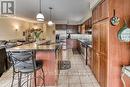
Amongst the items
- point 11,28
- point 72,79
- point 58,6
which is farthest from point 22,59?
point 11,28

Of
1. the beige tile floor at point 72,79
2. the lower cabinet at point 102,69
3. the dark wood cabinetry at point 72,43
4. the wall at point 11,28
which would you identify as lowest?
the beige tile floor at point 72,79

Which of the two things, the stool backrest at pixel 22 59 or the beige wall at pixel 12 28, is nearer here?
the stool backrest at pixel 22 59

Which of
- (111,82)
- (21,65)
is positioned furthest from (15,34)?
(111,82)

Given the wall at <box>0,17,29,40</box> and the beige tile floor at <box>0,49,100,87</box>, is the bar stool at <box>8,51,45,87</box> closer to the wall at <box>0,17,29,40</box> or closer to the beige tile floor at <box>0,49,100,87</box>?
the beige tile floor at <box>0,49,100,87</box>

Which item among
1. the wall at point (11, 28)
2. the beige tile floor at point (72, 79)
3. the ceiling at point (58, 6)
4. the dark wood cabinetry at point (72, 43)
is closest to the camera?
the beige tile floor at point (72, 79)

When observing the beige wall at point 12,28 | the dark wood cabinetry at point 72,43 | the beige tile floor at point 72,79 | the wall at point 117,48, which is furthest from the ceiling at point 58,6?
the dark wood cabinetry at point 72,43

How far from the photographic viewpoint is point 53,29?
1574 centimetres

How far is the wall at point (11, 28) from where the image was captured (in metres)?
10.8

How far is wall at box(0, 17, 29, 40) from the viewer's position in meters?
10.8

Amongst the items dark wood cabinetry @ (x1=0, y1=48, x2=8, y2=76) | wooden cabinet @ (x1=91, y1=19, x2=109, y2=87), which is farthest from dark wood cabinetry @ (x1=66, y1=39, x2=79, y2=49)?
wooden cabinet @ (x1=91, y1=19, x2=109, y2=87)

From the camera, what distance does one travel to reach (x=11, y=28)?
37.2 ft

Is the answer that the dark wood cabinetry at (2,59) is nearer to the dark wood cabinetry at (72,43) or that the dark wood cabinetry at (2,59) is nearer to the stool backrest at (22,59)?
the stool backrest at (22,59)

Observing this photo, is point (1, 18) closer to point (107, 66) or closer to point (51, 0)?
point (51, 0)

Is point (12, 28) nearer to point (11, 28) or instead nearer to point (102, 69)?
point (11, 28)
